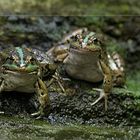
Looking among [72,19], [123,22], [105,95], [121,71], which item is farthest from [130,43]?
[105,95]

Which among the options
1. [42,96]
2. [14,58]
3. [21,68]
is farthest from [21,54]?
[42,96]

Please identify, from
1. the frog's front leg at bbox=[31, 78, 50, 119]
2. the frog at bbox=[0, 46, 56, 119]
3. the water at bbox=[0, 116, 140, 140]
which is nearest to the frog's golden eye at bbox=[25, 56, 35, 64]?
the frog at bbox=[0, 46, 56, 119]

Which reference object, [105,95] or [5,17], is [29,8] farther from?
[105,95]

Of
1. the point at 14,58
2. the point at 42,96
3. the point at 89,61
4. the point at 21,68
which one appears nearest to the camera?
the point at 21,68

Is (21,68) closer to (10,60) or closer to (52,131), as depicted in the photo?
(10,60)

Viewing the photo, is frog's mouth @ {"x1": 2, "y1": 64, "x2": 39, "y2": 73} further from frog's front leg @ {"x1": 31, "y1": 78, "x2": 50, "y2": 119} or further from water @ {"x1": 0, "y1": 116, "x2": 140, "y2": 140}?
water @ {"x1": 0, "y1": 116, "x2": 140, "y2": 140}

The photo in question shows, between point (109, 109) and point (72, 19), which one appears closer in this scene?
point (109, 109)

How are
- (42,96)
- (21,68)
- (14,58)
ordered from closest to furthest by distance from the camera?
1. (21,68)
2. (14,58)
3. (42,96)
